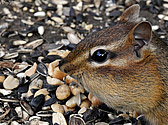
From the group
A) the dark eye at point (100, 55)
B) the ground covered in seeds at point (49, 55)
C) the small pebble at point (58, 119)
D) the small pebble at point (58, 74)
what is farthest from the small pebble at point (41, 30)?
the dark eye at point (100, 55)

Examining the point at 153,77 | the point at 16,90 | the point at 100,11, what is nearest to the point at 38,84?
the point at 16,90

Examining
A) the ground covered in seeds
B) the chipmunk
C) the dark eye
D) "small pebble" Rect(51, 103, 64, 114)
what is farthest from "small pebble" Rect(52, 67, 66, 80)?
the dark eye

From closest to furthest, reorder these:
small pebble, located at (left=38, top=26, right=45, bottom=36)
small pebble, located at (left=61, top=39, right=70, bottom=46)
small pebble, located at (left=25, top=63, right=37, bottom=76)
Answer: small pebble, located at (left=25, top=63, right=37, bottom=76), small pebble, located at (left=61, top=39, right=70, bottom=46), small pebble, located at (left=38, top=26, right=45, bottom=36)

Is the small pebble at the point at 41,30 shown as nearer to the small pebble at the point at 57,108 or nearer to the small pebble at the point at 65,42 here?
the small pebble at the point at 65,42

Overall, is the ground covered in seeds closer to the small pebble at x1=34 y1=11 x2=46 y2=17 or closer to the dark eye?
the small pebble at x1=34 y1=11 x2=46 y2=17

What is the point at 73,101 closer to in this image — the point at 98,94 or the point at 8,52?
the point at 98,94

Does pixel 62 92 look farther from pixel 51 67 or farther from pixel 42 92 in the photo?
pixel 51 67

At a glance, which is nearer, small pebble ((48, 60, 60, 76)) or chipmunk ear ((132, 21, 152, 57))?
chipmunk ear ((132, 21, 152, 57))

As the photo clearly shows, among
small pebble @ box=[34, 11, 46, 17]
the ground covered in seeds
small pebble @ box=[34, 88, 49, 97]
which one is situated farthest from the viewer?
small pebble @ box=[34, 11, 46, 17]

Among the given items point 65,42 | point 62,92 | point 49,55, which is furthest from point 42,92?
point 65,42
